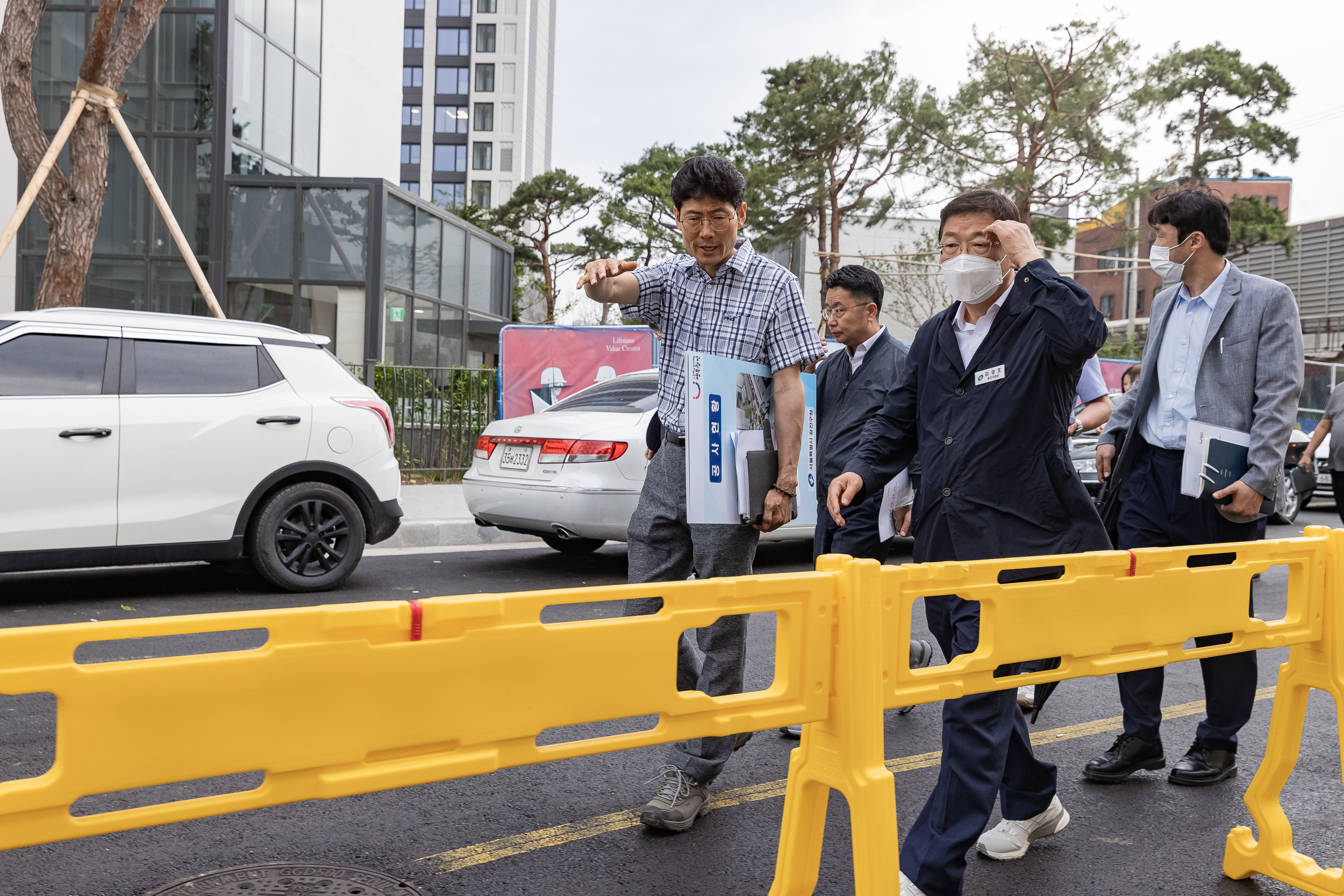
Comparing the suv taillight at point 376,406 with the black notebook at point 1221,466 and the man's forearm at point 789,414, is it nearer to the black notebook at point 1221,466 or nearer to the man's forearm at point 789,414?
the man's forearm at point 789,414

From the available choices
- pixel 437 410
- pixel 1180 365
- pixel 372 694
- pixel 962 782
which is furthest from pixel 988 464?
pixel 437 410

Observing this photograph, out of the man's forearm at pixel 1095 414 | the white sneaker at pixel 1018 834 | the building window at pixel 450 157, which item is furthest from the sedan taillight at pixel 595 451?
the building window at pixel 450 157

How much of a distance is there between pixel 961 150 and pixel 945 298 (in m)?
7.90

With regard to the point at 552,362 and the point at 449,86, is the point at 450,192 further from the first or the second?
the point at 552,362

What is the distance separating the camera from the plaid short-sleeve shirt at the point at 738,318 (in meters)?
3.31

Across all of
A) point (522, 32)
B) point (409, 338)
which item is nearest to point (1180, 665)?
point (409, 338)

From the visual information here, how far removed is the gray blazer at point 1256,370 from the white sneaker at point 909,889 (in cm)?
193

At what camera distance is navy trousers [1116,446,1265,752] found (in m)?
3.75

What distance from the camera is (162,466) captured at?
6031mm

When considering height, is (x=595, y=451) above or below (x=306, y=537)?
above

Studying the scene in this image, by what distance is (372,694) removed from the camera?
163 centimetres

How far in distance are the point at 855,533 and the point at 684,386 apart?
155cm

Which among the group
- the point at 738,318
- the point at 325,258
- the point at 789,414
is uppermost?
the point at 325,258

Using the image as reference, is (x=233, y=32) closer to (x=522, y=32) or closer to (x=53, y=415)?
(x=53, y=415)
